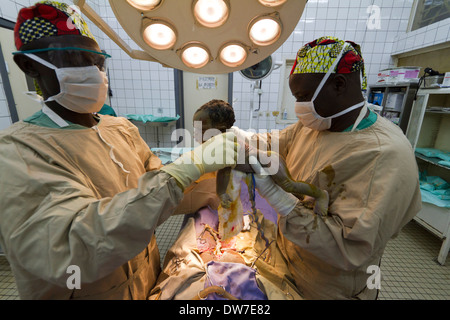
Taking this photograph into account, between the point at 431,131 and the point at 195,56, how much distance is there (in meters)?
3.87

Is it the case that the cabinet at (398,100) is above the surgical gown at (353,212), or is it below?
above

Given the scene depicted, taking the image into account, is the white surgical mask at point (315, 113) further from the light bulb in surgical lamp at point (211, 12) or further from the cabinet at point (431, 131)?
the cabinet at point (431, 131)

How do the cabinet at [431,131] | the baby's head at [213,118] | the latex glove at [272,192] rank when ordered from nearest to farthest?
the latex glove at [272,192]
the baby's head at [213,118]
the cabinet at [431,131]

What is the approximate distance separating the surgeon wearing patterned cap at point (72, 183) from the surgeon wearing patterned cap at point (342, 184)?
1.44 ft

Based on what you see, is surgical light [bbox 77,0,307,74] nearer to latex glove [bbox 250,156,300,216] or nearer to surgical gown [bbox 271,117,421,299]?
latex glove [bbox 250,156,300,216]

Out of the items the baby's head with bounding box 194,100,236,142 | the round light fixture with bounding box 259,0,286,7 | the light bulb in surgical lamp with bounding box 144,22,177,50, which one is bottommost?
the baby's head with bounding box 194,100,236,142

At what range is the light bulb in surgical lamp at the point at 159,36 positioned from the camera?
0.78 meters

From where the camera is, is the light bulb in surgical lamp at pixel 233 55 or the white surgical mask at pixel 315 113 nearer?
the light bulb in surgical lamp at pixel 233 55

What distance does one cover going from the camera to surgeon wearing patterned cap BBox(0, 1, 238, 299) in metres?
0.64

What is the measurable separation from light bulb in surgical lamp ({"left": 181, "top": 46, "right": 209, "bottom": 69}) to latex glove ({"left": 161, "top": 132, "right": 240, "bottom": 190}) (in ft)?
1.09

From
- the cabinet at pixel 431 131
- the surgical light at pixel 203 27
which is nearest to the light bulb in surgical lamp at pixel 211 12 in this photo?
the surgical light at pixel 203 27

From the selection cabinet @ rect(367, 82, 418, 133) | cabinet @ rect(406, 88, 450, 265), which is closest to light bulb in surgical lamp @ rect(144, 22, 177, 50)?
cabinet @ rect(406, 88, 450, 265)

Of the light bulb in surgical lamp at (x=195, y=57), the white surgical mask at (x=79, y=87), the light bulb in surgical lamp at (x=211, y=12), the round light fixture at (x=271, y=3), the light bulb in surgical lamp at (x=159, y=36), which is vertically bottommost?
the white surgical mask at (x=79, y=87)
